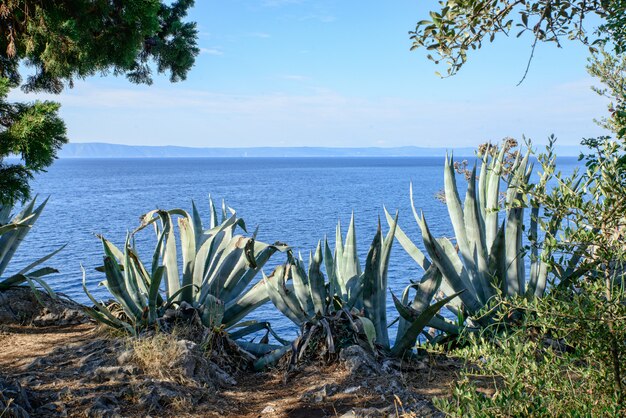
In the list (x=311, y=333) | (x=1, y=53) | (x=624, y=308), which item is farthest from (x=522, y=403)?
(x=1, y=53)

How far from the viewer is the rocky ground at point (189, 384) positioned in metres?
3.72

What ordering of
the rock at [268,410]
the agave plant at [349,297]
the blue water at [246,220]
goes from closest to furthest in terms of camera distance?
1. the rock at [268,410]
2. the agave plant at [349,297]
3. the blue water at [246,220]

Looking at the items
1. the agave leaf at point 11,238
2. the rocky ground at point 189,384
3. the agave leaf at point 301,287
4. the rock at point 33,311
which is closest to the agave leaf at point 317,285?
the agave leaf at point 301,287

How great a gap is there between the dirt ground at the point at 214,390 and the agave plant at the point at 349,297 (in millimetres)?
293

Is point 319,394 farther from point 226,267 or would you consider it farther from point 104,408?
point 226,267

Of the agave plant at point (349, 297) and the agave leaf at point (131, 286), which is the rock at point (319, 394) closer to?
the agave plant at point (349, 297)

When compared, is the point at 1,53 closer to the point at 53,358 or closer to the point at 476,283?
the point at 53,358

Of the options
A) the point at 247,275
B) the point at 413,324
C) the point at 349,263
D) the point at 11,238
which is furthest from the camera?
the point at 11,238

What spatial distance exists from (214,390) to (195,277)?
1374mm

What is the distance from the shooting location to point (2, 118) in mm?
4254

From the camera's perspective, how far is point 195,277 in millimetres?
5371

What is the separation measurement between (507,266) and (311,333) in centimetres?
164

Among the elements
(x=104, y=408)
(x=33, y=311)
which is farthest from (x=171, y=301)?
(x=33, y=311)

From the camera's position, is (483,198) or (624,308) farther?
(483,198)
